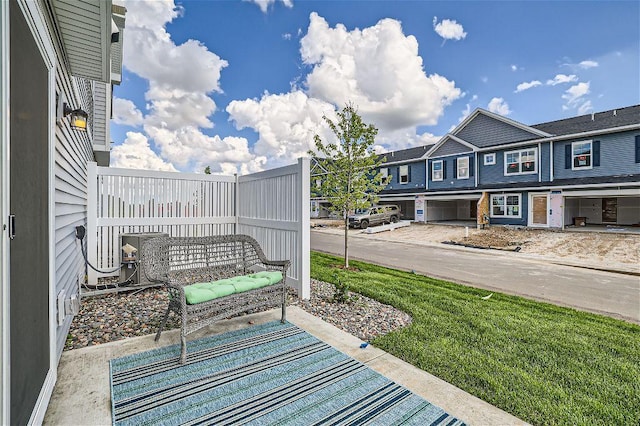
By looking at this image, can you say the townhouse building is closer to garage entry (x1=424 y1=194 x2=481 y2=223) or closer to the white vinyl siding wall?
garage entry (x1=424 y1=194 x2=481 y2=223)

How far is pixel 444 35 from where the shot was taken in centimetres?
1173

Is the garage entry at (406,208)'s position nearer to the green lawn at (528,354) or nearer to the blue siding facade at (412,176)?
the blue siding facade at (412,176)

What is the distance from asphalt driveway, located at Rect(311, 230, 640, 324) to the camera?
5207 millimetres

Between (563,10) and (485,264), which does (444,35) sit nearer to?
(563,10)

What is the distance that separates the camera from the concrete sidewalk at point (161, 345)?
200 centimetres

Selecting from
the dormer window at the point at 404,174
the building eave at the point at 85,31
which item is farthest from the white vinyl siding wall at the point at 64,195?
the dormer window at the point at 404,174

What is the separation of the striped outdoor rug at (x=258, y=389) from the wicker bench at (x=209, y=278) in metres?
0.28

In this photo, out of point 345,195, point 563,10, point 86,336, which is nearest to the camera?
point 86,336

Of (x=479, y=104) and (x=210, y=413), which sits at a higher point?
(x=479, y=104)

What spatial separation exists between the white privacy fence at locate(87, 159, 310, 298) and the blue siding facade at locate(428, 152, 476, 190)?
16.3m

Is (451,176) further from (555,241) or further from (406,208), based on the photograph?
(555,241)

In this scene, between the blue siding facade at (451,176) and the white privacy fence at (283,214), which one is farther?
the blue siding facade at (451,176)

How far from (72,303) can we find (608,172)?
1912cm

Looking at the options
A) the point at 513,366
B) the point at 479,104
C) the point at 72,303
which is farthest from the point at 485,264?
the point at 479,104
